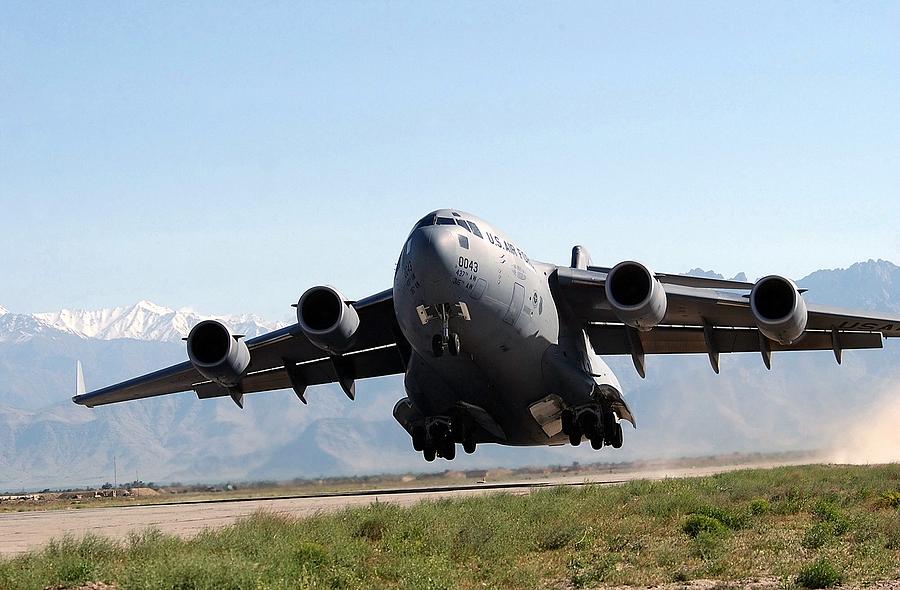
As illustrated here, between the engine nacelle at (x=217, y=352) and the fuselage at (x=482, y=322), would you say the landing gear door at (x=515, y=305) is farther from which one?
the engine nacelle at (x=217, y=352)

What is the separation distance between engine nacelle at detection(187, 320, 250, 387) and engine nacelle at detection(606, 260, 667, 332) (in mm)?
7124

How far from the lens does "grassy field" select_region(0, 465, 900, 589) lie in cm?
1056

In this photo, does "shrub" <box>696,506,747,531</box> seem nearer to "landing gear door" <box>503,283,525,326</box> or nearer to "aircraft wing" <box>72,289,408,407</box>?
"landing gear door" <box>503,283,525,326</box>

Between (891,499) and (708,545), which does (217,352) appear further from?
(891,499)

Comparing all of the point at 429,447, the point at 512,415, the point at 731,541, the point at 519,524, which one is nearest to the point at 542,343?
the point at 512,415

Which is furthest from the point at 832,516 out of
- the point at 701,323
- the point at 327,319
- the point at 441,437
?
the point at 327,319

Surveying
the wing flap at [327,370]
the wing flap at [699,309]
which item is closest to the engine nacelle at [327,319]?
the wing flap at [699,309]

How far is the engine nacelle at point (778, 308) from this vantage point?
60.2 ft

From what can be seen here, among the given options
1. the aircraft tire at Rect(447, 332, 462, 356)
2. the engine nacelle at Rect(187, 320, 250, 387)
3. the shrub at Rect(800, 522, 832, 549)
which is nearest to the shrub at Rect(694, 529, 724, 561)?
the shrub at Rect(800, 522, 832, 549)

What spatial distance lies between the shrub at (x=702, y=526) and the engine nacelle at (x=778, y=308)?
4313 mm

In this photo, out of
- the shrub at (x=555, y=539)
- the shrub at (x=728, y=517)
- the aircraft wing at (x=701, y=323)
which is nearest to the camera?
the shrub at (x=555, y=539)

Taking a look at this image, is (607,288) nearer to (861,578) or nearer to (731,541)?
(731,541)

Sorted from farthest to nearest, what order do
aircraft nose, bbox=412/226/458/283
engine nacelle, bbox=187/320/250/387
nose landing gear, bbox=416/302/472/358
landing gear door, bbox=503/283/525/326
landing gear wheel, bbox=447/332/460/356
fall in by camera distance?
engine nacelle, bbox=187/320/250/387
landing gear door, bbox=503/283/525/326
landing gear wheel, bbox=447/332/460/356
nose landing gear, bbox=416/302/472/358
aircraft nose, bbox=412/226/458/283

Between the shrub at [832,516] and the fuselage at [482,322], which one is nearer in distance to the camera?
the shrub at [832,516]
